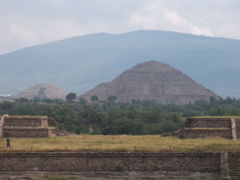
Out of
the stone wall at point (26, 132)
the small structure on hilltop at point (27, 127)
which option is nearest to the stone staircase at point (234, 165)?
the small structure on hilltop at point (27, 127)

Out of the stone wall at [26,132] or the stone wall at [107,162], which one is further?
the stone wall at [26,132]

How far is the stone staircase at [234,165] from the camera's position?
36.8 m

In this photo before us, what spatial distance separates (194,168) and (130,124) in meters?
39.6

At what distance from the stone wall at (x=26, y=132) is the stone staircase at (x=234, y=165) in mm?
15570

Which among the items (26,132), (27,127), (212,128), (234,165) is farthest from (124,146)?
(27,127)

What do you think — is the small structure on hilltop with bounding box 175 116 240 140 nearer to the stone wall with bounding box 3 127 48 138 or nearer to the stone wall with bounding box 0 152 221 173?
the stone wall with bounding box 0 152 221 173

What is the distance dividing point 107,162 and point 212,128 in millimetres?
12080

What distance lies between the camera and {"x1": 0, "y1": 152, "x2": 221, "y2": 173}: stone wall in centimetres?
3916

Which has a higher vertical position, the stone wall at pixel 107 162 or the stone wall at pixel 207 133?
the stone wall at pixel 207 133

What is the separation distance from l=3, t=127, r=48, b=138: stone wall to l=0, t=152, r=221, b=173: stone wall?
954 centimetres

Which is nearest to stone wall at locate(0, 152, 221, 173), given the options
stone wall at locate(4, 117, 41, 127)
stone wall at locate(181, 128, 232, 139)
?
stone wall at locate(181, 128, 232, 139)

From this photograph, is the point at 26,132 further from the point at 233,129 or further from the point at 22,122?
the point at 233,129

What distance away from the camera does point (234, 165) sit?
124 ft

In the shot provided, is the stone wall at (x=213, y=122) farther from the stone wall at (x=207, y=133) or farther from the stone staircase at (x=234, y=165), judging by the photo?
the stone staircase at (x=234, y=165)
